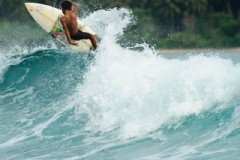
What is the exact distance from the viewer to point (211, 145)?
1061cm

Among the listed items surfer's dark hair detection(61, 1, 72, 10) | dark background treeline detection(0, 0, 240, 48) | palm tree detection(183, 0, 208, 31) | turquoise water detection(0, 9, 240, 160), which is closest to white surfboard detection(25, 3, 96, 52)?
turquoise water detection(0, 9, 240, 160)

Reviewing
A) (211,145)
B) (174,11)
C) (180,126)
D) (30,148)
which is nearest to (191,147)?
(211,145)

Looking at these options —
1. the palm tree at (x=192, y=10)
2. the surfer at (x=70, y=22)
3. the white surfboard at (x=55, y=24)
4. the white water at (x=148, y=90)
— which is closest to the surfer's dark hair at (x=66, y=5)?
the surfer at (x=70, y=22)

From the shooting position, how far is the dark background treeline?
47969 mm

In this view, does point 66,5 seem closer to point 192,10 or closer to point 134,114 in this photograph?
point 134,114

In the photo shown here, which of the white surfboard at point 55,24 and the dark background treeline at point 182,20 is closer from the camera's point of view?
the white surfboard at point 55,24

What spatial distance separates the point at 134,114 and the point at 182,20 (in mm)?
44031

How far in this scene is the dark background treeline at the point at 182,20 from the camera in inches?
1889

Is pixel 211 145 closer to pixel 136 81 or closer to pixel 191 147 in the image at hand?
pixel 191 147

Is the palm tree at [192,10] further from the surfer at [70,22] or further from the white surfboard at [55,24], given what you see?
the surfer at [70,22]

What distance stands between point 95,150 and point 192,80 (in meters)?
2.28

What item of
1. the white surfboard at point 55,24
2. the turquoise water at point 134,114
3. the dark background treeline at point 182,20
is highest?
the white surfboard at point 55,24

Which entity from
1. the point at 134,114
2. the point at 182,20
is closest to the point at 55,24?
the point at 134,114

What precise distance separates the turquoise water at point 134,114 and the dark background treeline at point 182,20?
101 ft
